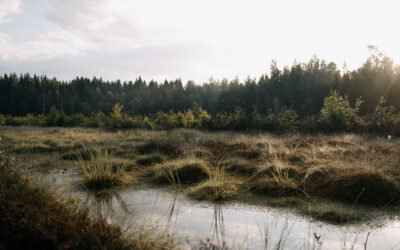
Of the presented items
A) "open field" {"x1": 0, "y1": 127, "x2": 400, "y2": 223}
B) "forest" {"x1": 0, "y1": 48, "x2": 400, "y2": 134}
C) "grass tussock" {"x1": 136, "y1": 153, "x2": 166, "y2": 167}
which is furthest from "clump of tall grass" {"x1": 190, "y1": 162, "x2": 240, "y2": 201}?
"forest" {"x1": 0, "y1": 48, "x2": 400, "y2": 134}

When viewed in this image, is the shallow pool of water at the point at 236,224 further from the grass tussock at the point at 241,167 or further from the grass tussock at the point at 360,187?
the grass tussock at the point at 241,167

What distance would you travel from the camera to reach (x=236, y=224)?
4.86m

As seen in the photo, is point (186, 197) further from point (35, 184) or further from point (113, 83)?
point (113, 83)

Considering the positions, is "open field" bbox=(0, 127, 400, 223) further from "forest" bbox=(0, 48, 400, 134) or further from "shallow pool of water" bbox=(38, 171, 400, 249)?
"forest" bbox=(0, 48, 400, 134)

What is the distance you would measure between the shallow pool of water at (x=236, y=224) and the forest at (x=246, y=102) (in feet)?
38.9

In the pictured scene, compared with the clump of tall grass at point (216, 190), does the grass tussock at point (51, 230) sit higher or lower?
higher

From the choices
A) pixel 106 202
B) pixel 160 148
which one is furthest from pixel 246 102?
pixel 106 202

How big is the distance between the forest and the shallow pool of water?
11.9 metres

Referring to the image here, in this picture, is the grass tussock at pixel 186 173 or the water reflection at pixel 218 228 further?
the grass tussock at pixel 186 173

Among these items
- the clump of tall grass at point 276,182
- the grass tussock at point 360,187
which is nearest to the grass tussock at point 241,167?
the clump of tall grass at point 276,182

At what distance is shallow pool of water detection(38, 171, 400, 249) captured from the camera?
13.7ft

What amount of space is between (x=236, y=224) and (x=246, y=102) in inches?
2403

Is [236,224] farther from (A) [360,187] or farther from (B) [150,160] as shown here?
(B) [150,160]

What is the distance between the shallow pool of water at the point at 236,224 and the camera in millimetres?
4180
